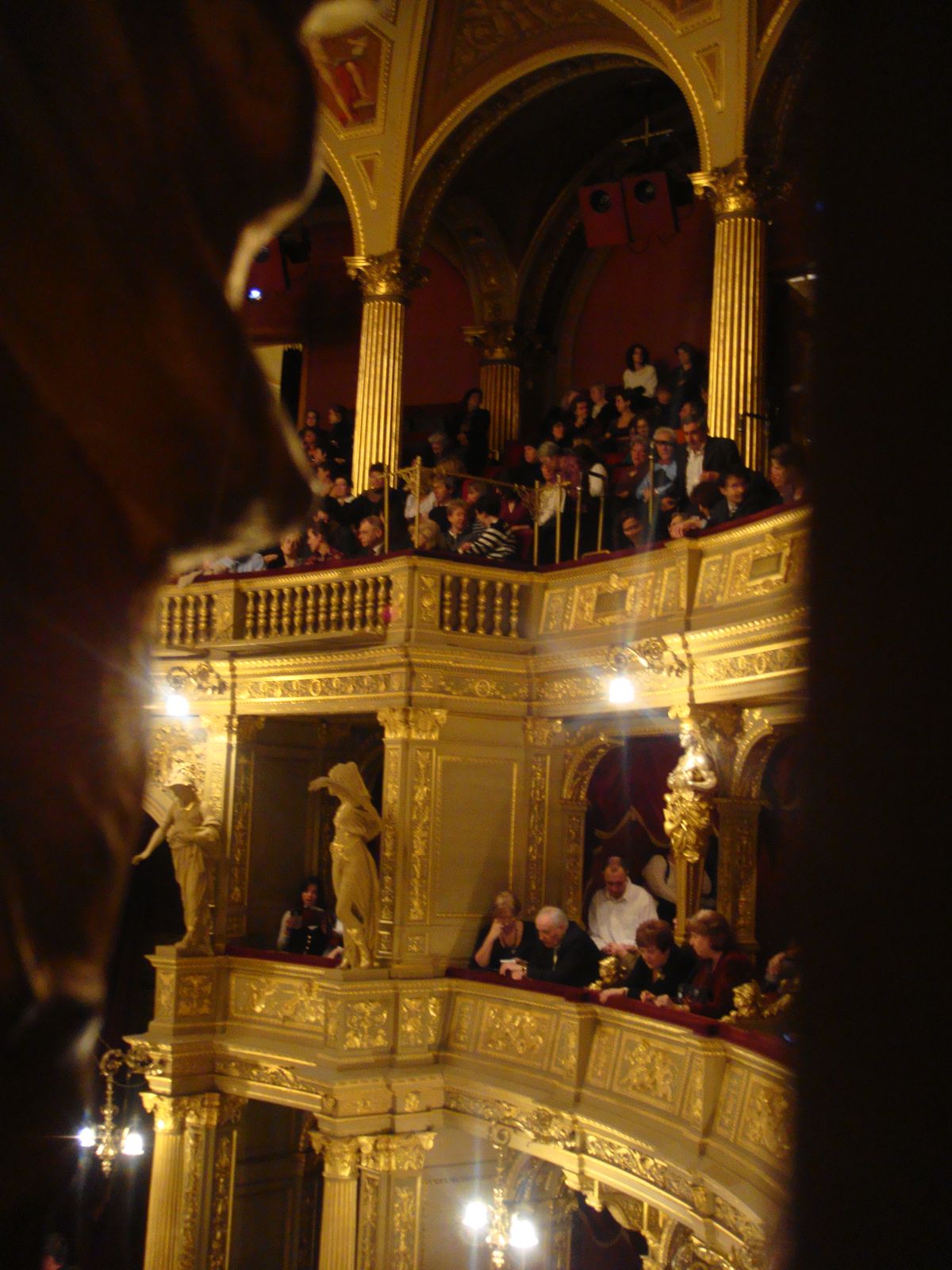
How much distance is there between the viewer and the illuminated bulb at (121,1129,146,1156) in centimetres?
1258

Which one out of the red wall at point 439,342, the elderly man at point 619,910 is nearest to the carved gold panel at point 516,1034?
the elderly man at point 619,910

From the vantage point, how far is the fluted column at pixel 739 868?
10.3 m

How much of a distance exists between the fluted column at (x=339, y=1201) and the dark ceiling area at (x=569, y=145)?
10.1 m

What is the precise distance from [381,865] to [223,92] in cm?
1063

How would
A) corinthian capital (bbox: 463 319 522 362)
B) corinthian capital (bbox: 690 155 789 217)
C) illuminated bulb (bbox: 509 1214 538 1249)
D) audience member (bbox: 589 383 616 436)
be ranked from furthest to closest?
corinthian capital (bbox: 463 319 522 362), audience member (bbox: 589 383 616 436), corinthian capital (bbox: 690 155 789 217), illuminated bulb (bbox: 509 1214 538 1249)

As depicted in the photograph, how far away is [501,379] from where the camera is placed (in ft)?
54.4

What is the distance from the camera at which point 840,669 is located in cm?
57

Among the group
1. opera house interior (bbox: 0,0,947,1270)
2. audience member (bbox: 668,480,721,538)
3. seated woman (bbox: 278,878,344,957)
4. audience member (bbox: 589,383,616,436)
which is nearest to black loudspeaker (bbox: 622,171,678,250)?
opera house interior (bbox: 0,0,947,1270)

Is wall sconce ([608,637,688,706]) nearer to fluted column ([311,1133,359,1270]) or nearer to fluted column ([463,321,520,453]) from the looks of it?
fluted column ([311,1133,359,1270])

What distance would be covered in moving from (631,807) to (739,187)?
5217mm

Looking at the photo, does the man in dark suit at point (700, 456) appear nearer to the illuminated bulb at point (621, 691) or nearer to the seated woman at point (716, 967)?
the illuminated bulb at point (621, 691)

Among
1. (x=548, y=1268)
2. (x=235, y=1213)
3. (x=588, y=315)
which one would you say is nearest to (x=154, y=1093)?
(x=235, y=1213)

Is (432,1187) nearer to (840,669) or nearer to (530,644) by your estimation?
(530,644)

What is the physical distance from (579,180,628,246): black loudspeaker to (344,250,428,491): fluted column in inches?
72.3
